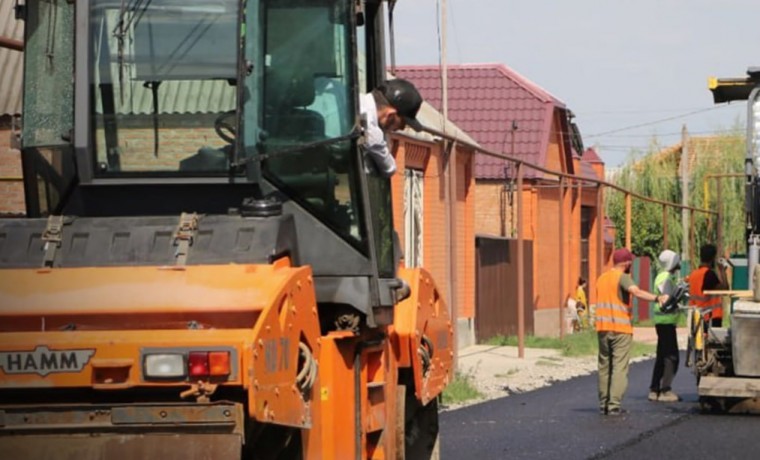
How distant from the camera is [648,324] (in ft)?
146

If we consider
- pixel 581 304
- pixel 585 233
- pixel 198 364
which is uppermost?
pixel 198 364

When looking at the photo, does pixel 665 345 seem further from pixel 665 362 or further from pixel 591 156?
pixel 591 156

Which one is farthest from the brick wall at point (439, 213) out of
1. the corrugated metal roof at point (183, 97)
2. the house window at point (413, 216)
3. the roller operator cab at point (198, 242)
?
the corrugated metal roof at point (183, 97)

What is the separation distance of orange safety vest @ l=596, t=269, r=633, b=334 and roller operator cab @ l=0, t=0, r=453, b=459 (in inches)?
324

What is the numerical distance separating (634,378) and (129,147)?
Result: 51.8 ft

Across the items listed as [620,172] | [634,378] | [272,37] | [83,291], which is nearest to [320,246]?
[272,37]

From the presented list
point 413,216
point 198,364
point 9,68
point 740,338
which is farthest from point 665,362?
point 198,364

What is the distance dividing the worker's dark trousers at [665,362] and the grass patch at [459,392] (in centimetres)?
204

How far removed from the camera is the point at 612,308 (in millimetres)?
17203

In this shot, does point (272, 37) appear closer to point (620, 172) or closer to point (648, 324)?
point (648, 324)

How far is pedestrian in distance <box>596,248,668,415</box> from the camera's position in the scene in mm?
16922

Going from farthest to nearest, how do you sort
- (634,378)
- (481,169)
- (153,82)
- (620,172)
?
(620,172) < (481,169) < (634,378) < (153,82)

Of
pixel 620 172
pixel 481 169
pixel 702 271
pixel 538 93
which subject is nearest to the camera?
pixel 702 271

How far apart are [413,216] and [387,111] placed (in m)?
16.6
